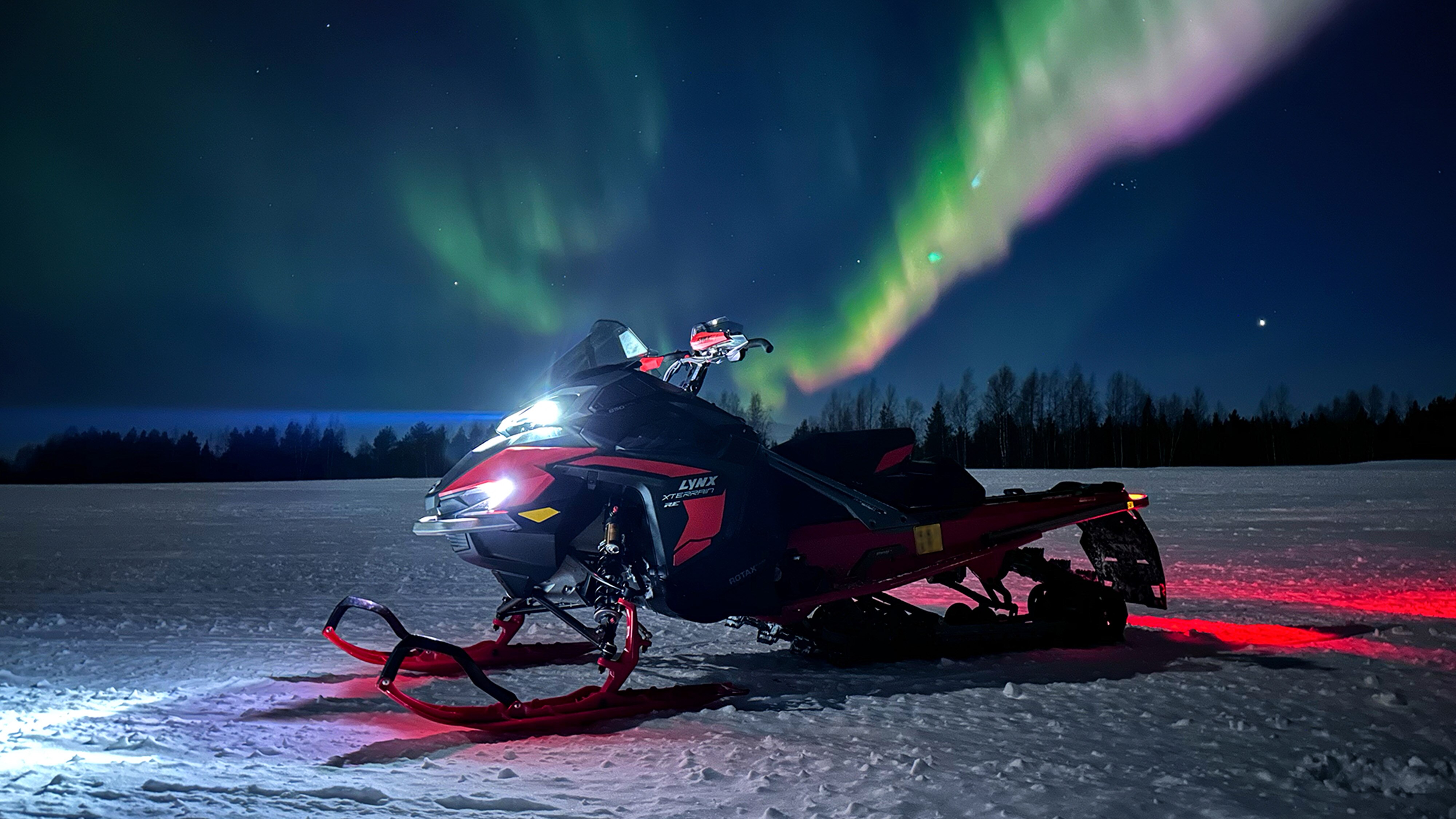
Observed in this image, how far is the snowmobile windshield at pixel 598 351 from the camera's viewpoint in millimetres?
4676

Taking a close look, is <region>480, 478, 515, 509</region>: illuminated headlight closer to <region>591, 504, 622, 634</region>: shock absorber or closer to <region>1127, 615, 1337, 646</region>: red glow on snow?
<region>591, 504, 622, 634</region>: shock absorber

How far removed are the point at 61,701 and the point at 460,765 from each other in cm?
226

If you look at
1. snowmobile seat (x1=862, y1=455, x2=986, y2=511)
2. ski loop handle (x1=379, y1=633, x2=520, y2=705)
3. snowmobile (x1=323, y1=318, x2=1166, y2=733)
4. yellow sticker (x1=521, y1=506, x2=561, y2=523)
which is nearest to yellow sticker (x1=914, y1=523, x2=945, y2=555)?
snowmobile (x1=323, y1=318, x2=1166, y2=733)

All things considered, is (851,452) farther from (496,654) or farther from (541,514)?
(496,654)

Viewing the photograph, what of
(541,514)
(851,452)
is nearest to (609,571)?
(541,514)

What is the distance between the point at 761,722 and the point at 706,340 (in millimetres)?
1904

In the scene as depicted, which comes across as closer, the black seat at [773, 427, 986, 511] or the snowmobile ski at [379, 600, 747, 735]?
the snowmobile ski at [379, 600, 747, 735]

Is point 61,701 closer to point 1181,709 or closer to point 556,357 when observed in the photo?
point 556,357

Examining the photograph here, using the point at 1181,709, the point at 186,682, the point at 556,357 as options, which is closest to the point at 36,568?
the point at 186,682

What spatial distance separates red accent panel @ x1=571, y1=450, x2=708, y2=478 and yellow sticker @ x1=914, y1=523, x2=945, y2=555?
1.50 m

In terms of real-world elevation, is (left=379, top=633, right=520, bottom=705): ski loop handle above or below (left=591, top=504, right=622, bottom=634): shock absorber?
below

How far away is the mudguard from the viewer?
5758mm

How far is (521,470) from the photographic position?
3.99 metres

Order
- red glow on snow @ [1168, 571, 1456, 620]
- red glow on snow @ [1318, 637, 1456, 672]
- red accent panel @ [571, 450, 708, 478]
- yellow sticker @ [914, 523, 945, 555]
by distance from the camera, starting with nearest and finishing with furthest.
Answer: red accent panel @ [571, 450, 708, 478] < red glow on snow @ [1318, 637, 1456, 672] < yellow sticker @ [914, 523, 945, 555] < red glow on snow @ [1168, 571, 1456, 620]
